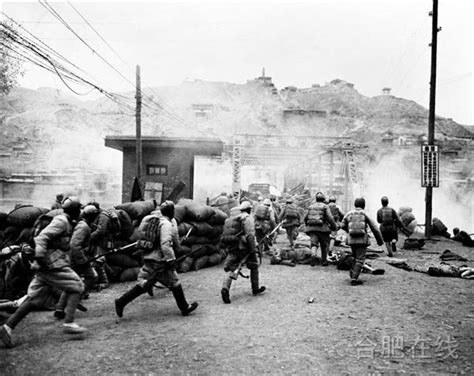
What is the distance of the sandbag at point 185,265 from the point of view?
828cm

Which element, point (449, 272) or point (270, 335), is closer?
point (270, 335)

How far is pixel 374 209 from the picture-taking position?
31703mm

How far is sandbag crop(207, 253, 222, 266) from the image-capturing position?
9.11 metres

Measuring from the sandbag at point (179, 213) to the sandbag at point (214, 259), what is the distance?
1.24m

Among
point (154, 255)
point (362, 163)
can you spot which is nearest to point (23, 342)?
point (154, 255)

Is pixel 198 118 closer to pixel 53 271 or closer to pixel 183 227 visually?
pixel 183 227

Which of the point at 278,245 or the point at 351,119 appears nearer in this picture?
the point at 278,245

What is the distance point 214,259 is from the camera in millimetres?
9211

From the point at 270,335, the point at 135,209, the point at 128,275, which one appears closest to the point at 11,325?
the point at 270,335

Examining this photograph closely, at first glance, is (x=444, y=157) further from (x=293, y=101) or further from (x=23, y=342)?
(x=293, y=101)

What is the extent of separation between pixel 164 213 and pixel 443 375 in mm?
3620

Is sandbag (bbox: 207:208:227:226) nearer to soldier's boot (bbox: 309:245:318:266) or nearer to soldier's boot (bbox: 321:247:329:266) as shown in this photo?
soldier's boot (bbox: 309:245:318:266)

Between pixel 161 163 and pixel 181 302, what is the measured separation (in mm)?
11981

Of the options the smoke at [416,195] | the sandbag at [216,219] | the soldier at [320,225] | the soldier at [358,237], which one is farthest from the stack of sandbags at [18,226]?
the smoke at [416,195]
